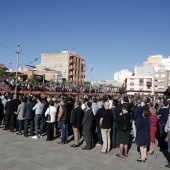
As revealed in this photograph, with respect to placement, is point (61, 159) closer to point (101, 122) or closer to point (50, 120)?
point (101, 122)

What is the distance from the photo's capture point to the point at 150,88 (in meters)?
96.9

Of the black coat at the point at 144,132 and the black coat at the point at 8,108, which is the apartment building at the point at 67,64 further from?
the black coat at the point at 144,132

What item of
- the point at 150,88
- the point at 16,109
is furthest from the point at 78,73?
the point at 16,109

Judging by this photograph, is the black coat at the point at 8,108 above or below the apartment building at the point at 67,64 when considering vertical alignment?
below

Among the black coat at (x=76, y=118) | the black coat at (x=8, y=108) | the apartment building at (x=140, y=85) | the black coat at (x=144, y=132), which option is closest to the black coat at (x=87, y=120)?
the black coat at (x=76, y=118)

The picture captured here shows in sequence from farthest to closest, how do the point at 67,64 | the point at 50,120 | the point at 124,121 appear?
the point at 67,64 → the point at 50,120 → the point at 124,121

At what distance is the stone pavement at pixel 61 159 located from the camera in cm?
644

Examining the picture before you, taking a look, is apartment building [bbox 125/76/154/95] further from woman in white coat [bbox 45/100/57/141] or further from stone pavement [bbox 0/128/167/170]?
stone pavement [bbox 0/128/167/170]

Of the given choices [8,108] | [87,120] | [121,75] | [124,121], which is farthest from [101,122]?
[121,75]

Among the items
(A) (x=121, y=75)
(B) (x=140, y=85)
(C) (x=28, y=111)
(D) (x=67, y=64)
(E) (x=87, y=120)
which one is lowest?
(E) (x=87, y=120)

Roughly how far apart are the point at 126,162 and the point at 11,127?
6.86m

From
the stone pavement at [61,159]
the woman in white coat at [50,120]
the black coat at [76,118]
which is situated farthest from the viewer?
the woman in white coat at [50,120]

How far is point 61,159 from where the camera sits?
7082 millimetres

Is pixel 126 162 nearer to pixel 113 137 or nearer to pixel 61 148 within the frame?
pixel 113 137
